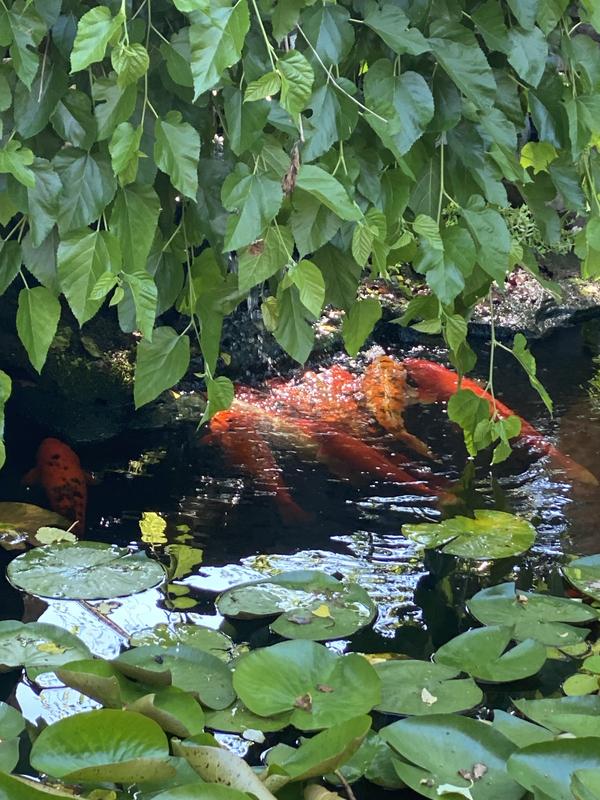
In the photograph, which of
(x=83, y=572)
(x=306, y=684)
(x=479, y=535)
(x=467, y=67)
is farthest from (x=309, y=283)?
(x=479, y=535)

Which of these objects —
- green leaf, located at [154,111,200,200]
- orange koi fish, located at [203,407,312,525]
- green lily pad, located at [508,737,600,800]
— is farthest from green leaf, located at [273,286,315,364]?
orange koi fish, located at [203,407,312,525]

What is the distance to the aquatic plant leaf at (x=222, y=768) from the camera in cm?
113

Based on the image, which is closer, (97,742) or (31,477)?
(97,742)

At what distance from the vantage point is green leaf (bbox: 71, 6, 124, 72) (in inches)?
33.6

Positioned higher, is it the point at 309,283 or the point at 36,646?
the point at 309,283

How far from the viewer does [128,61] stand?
90 centimetres

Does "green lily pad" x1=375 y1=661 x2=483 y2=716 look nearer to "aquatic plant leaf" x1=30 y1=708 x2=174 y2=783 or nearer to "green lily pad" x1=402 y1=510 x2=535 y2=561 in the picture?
Result: "aquatic plant leaf" x1=30 y1=708 x2=174 y2=783

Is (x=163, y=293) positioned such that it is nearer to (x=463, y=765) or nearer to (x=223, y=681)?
(x=223, y=681)

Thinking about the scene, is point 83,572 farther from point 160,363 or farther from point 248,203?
point 248,203

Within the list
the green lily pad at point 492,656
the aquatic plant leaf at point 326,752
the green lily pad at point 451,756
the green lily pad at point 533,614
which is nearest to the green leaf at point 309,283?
the aquatic plant leaf at point 326,752

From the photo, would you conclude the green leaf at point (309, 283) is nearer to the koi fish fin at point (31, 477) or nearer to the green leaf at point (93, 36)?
the green leaf at point (93, 36)

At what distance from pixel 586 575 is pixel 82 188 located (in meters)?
1.60

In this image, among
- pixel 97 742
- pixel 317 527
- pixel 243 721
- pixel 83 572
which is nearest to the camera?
pixel 97 742

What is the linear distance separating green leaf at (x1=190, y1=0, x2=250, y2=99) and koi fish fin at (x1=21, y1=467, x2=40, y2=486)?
2.30 m
